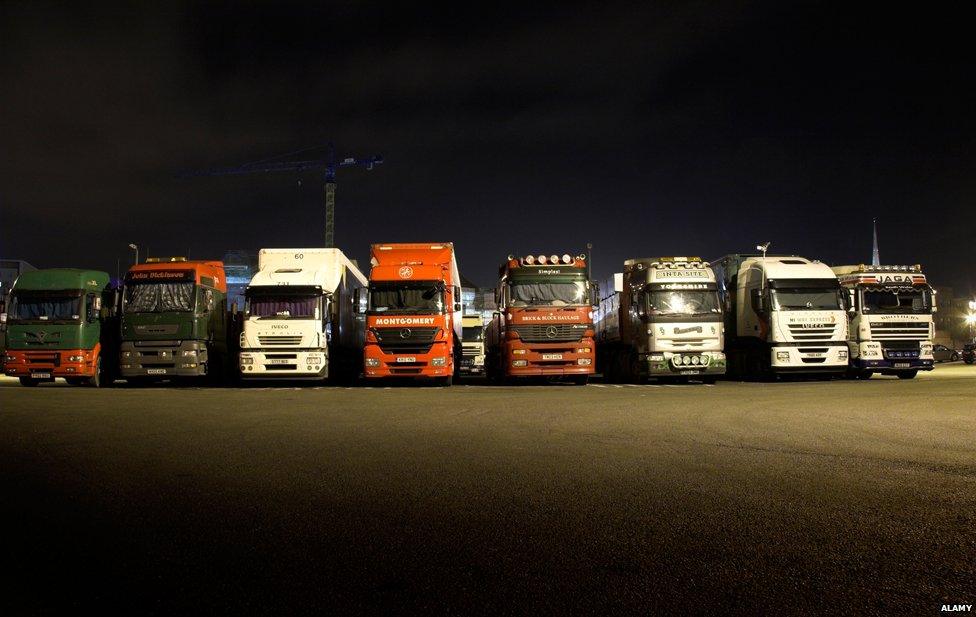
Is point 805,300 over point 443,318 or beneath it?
over

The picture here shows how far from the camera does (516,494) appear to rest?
4789mm

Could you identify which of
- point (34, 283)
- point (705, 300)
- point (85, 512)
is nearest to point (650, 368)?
point (705, 300)

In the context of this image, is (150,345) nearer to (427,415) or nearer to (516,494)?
(427,415)

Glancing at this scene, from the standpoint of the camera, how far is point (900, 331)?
20.3m

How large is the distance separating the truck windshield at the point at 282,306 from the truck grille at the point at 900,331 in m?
16.9

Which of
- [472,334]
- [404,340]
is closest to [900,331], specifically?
[404,340]

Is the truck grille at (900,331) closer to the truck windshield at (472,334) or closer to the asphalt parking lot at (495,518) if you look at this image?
the asphalt parking lot at (495,518)

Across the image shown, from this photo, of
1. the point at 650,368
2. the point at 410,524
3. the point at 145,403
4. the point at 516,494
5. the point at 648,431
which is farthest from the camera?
the point at 650,368

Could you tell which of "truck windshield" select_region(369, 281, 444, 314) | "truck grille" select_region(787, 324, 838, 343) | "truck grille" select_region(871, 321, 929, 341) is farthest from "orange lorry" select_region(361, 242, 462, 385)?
"truck grille" select_region(871, 321, 929, 341)

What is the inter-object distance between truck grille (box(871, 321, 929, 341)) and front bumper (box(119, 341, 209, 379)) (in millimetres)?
20507

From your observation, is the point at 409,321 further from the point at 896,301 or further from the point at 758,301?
the point at 896,301

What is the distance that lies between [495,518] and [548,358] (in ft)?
48.0

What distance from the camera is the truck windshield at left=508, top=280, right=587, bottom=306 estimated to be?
18969mm

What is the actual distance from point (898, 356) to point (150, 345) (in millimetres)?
22416
